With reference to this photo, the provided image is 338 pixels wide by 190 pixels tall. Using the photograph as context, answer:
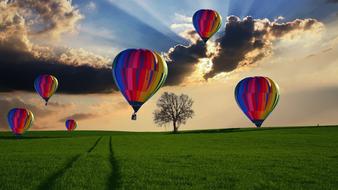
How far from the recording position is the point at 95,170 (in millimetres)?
21688

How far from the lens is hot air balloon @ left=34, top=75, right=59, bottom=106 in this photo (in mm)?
68875

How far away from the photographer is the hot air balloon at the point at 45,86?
226 feet

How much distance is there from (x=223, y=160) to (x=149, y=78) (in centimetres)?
1529

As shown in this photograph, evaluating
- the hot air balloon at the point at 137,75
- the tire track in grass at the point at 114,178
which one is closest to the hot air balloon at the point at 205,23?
the hot air balloon at the point at 137,75

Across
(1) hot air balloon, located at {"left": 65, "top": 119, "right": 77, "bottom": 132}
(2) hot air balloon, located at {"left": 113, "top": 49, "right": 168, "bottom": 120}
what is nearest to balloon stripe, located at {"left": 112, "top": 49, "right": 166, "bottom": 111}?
(2) hot air balloon, located at {"left": 113, "top": 49, "right": 168, "bottom": 120}

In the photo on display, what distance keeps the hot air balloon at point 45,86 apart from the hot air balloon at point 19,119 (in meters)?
6.72

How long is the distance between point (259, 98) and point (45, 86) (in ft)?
120

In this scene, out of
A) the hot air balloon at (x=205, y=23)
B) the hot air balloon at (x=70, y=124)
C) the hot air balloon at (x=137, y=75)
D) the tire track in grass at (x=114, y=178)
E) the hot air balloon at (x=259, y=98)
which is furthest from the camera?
the hot air balloon at (x=70, y=124)

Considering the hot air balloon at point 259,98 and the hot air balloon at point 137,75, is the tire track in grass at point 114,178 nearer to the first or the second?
the hot air balloon at point 137,75

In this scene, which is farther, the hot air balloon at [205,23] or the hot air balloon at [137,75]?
the hot air balloon at [205,23]

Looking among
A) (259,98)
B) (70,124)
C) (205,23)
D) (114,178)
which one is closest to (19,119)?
(205,23)

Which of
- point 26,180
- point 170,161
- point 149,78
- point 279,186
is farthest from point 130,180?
point 149,78

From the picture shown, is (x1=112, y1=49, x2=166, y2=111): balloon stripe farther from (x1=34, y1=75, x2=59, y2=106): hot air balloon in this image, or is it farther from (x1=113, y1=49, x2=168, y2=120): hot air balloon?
(x1=34, y1=75, x2=59, y2=106): hot air balloon

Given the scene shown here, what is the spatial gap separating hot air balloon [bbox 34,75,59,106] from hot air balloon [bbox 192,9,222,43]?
2528cm
